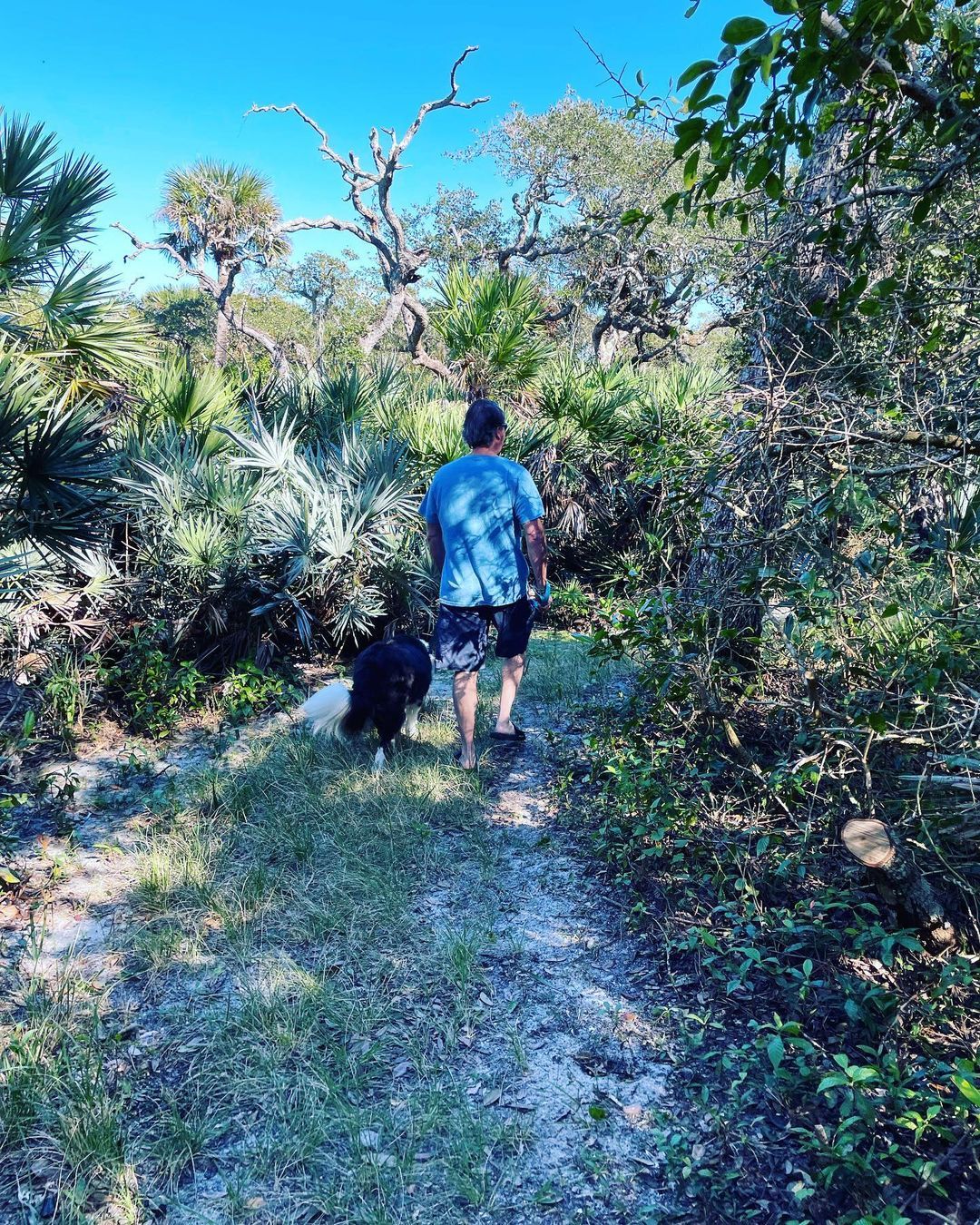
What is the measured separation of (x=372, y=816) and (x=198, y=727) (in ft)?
6.44

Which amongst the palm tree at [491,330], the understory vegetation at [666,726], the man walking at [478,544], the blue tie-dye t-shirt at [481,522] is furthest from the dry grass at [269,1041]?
the palm tree at [491,330]

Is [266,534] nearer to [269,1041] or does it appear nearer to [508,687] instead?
[508,687]

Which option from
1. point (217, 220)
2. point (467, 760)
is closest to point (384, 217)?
point (217, 220)

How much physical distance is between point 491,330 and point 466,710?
5442 millimetres

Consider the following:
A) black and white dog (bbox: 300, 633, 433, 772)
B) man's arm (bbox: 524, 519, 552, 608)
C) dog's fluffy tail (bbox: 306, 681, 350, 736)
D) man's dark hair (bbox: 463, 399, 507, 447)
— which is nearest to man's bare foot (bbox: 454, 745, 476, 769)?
black and white dog (bbox: 300, 633, 433, 772)

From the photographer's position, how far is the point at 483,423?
13.5 ft

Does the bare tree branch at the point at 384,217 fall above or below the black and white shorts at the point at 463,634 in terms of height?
above

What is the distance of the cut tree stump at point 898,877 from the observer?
245 centimetres

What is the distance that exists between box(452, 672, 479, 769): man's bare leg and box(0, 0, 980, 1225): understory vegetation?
0.16 meters

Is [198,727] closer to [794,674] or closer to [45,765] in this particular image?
[45,765]

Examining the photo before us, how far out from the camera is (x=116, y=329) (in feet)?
17.4

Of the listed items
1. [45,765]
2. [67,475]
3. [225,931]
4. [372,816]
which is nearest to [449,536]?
[372,816]

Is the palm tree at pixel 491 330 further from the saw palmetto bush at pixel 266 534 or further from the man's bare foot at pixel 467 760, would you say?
the man's bare foot at pixel 467 760

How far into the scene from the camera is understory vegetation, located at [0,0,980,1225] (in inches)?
78.7
